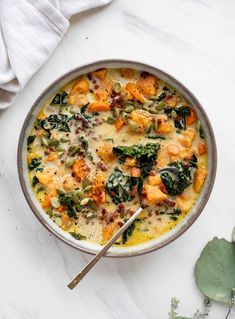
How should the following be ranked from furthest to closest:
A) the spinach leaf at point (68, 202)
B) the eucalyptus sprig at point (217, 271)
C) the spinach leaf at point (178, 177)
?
1. the eucalyptus sprig at point (217, 271)
2. the spinach leaf at point (68, 202)
3. the spinach leaf at point (178, 177)

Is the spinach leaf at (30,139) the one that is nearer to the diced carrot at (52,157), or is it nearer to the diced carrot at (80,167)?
the diced carrot at (52,157)

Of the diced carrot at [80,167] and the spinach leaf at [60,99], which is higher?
the spinach leaf at [60,99]

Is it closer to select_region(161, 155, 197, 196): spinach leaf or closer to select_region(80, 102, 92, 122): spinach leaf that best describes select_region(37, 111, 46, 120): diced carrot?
select_region(80, 102, 92, 122): spinach leaf

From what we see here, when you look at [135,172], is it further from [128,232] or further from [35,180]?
[35,180]

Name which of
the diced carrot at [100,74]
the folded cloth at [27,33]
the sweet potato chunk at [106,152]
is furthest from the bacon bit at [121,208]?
the folded cloth at [27,33]

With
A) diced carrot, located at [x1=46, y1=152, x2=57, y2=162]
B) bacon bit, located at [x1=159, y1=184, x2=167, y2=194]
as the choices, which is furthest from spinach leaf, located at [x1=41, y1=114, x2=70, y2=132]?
bacon bit, located at [x1=159, y1=184, x2=167, y2=194]

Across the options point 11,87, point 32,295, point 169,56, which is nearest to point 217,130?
point 169,56

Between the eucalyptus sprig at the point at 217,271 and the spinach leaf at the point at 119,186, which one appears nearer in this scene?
the spinach leaf at the point at 119,186

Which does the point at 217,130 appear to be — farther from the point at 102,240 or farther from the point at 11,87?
the point at 11,87

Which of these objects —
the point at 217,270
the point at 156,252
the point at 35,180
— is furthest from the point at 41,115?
the point at 217,270
